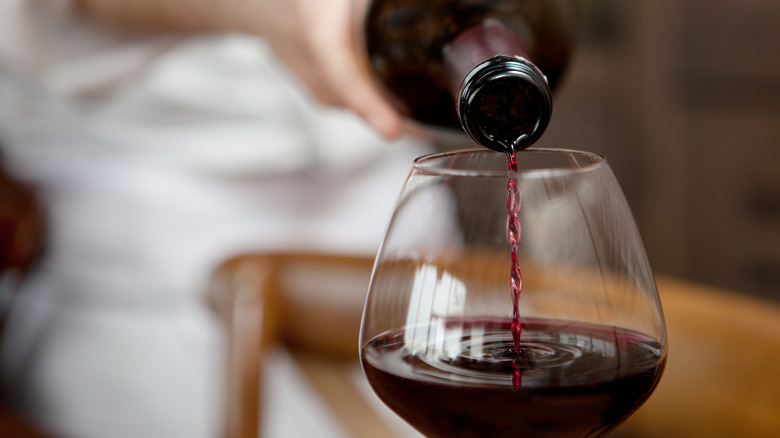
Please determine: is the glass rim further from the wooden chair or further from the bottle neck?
the wooden chair

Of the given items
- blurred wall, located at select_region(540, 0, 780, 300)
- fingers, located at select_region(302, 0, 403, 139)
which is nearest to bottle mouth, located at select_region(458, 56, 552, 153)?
fingers, located at select_region(302, 0, 403, 139)

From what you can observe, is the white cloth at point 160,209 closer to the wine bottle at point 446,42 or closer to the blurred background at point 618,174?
the blurred background at point 618,174

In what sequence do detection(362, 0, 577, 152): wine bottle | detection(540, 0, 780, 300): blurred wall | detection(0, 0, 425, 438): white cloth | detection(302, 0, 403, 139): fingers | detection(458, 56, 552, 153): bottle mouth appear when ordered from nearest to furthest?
detection(458, 56, 552, 153): bottle mouth < detection(362, 0, 577, 152): wine bottle < detection(302, 0, 403, 139): fingers < detection(0, 0, 425, 438): white cloth < detection(540, 0, 780, 300): blurred wall

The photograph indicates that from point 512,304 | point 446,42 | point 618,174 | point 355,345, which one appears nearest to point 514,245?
point 512,304

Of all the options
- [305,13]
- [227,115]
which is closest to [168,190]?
[227,115]

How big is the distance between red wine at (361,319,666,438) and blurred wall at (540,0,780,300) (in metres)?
1.80

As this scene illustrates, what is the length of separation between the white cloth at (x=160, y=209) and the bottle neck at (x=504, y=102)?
3.57 feet

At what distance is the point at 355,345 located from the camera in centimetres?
95

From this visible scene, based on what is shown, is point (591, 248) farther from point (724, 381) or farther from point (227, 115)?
point (227, 115)

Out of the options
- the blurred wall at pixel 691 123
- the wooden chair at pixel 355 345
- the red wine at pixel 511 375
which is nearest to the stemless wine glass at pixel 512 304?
the red wine at pixel 511 375

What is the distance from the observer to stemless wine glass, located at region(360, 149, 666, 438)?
15.2 inches

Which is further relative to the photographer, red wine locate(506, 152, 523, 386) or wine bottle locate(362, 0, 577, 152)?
wine bottle locate(362, 0, 577, 152)

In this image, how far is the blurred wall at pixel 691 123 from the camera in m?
2.04

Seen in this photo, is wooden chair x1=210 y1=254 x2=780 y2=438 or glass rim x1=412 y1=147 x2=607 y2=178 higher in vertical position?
glass rim x1=412 y1=147 x2=607 y2=178
